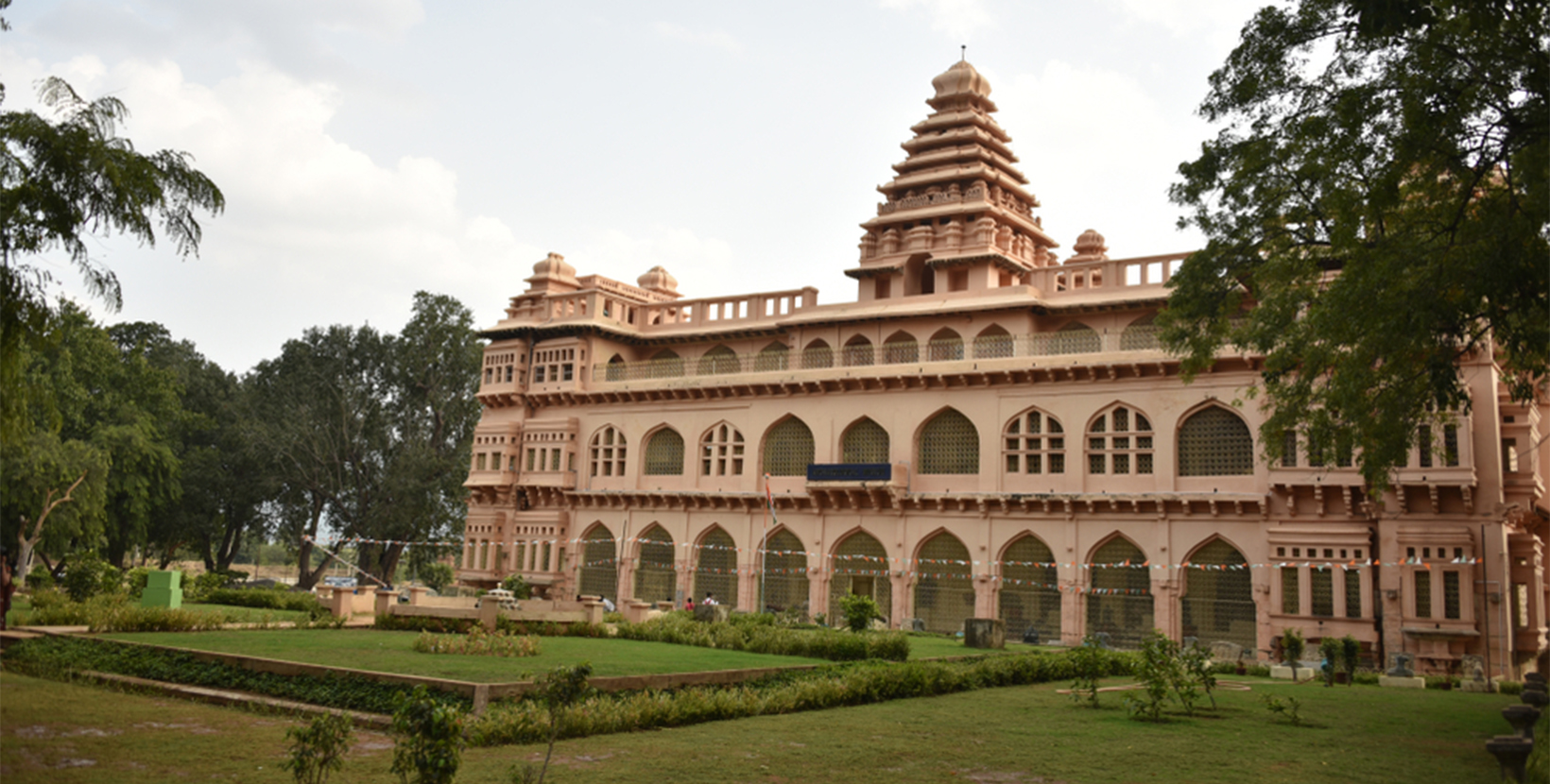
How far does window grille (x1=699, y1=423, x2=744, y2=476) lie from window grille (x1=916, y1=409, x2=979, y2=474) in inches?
232

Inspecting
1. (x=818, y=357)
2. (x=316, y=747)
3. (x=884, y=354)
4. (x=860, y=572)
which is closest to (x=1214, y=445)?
(x=884, y=354)

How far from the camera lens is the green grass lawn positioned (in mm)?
8258

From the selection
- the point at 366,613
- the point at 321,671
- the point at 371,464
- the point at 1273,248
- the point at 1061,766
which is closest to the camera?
the point at 1061,766

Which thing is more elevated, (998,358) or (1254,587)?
(998,358)

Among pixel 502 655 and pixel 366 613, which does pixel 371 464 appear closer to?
pixel 366 613

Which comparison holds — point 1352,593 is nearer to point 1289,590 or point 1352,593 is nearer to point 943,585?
point 1289,590

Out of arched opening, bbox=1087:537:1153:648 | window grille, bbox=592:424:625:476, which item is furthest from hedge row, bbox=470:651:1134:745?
window grille, bbox=592:424:625:476

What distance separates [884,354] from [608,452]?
1010 centimetres

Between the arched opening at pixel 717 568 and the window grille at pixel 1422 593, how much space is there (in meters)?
17.2

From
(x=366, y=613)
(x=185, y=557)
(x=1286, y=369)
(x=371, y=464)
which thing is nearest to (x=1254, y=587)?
(x=1286, y=369)

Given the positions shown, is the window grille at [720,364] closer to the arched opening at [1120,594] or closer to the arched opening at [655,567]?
the arched opening at [655,567]

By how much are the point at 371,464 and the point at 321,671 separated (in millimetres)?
34996

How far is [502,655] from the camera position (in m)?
16.2

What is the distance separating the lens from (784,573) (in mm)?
32719
